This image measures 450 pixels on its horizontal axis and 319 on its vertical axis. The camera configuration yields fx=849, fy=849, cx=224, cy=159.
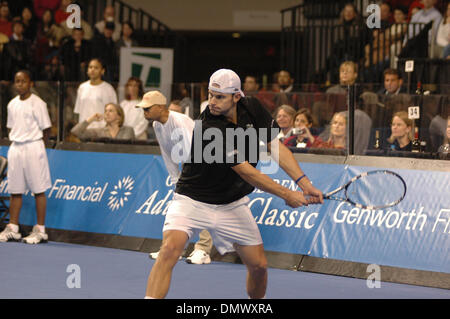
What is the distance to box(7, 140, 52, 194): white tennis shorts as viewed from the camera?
11820 mm

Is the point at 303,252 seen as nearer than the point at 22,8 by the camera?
Yes

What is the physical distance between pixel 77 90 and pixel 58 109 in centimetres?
41

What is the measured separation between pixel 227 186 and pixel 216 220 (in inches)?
11.0

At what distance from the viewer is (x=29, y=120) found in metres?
11.9

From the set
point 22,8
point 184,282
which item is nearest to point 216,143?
point 184,282

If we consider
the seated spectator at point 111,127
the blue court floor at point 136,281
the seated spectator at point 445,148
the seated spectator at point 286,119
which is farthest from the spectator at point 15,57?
the seated spectator at point 445,148

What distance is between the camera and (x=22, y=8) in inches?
837

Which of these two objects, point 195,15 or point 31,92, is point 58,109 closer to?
point 31,92

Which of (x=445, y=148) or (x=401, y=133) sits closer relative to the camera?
(x=445, y=148)

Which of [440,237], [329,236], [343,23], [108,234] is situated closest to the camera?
[440,237]

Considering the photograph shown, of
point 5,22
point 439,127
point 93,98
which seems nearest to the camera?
point 439,127

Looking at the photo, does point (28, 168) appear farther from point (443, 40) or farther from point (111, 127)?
point (443, 40)

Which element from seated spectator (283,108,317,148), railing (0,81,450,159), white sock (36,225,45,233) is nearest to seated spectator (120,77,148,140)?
railing (0,81,450,159)

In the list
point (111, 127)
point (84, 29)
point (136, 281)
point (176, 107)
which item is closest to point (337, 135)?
point (176, 107)
